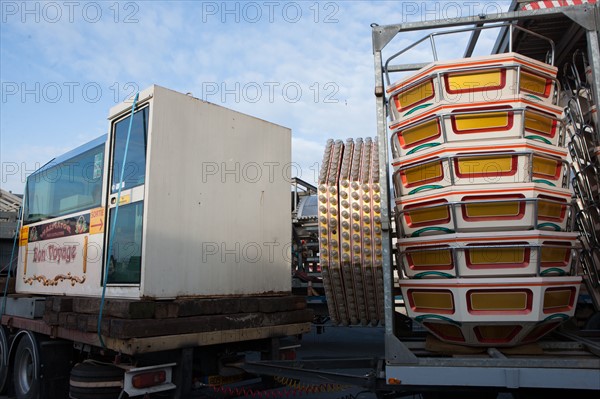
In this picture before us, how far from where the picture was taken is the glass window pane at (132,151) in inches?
188

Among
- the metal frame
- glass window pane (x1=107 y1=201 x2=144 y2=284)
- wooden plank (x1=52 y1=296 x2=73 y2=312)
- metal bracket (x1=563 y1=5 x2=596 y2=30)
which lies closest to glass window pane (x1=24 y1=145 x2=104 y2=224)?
glass window pane (x1=107 y1=201 x2=144 y2=284)

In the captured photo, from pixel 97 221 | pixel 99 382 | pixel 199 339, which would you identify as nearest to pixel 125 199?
pixel 97 221

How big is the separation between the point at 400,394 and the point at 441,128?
6.91 ft

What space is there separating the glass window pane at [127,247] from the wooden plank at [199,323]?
0.55 metres

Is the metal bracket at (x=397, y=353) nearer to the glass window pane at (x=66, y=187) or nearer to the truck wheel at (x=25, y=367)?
the glass window pane at (x=66, y=187)

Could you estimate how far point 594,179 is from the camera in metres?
4.55

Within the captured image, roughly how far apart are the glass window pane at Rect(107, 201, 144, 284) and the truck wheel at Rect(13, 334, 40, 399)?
1.64 meters

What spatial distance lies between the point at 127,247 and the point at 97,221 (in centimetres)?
78

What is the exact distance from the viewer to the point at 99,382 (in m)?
A: 4.59

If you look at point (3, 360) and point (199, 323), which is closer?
point (199, 323)

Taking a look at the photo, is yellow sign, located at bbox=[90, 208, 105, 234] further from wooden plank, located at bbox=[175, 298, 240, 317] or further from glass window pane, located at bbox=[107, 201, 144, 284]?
wooden plank, located at bbox=[175, 298, 240, 317]

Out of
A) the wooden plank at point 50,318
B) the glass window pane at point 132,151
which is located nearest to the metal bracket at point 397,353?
the glass window pane at point 132,151

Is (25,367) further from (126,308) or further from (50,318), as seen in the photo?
(126,308)

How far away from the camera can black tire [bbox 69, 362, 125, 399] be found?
4.59 metres
